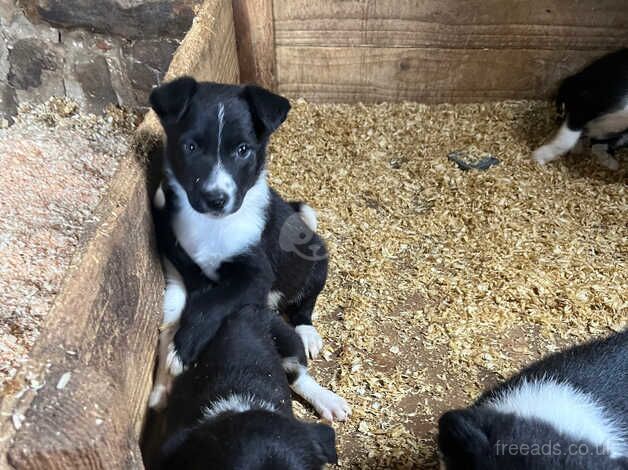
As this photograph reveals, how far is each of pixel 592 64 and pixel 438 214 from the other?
1.68 metres

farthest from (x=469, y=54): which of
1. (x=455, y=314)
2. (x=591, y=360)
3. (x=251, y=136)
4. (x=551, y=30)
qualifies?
(x=591, y=360)

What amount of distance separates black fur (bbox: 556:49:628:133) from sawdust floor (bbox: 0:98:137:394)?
2837 millimetres

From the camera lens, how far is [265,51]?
440 cm

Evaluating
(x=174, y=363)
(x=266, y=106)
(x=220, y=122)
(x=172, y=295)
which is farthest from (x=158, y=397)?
(x=266, y=106)

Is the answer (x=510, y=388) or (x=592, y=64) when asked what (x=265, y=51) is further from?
(x=510, y=388)

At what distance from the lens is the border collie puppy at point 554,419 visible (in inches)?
64.6

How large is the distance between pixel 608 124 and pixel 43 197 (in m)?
3.45

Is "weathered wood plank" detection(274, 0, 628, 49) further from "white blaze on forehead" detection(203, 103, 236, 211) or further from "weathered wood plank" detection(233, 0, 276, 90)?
"white blaze on forehead" detection(203, 103, 236, 211)

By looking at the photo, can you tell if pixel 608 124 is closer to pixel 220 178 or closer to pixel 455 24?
pixel 455 24

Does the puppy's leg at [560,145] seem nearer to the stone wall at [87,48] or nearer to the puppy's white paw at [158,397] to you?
the stone wall at [87,48]

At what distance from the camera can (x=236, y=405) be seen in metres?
2.11

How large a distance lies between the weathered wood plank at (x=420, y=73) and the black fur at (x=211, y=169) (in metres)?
1.98

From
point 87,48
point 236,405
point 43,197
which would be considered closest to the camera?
point 236,405

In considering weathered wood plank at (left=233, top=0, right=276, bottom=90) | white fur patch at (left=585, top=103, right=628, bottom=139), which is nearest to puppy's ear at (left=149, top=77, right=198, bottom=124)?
weathered wood plank at (left=233, top=0, right=276, bottom=90)
